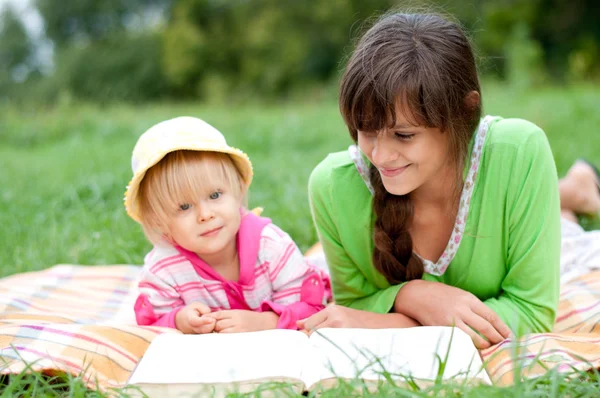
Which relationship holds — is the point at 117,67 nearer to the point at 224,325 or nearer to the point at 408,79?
the point at 224,325

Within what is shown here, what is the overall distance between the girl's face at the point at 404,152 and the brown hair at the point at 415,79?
0.03 meters

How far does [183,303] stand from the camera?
2.62m

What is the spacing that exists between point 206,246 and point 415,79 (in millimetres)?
992

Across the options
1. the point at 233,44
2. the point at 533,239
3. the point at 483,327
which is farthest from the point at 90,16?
the point at 483,327

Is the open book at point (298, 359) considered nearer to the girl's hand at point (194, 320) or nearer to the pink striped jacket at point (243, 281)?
the girl's hand at point (194, 320)

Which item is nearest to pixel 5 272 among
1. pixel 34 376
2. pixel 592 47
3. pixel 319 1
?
pixel 34 376

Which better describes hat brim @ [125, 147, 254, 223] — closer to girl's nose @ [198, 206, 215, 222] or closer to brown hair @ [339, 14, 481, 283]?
girl's nose @ [198, 206, 215, 222]

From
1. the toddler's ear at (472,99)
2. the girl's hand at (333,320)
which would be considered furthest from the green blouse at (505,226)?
the toddler's ear at (472,99)

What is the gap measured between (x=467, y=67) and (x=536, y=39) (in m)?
17.0

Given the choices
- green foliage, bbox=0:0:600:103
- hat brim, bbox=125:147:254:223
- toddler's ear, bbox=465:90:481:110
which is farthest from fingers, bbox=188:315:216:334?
green foliage, bbox=0:0:600:103

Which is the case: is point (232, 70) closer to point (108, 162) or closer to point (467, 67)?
point (108, 162)

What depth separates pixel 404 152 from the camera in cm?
205

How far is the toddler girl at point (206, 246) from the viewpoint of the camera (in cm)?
242

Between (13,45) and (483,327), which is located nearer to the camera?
(483,327)
